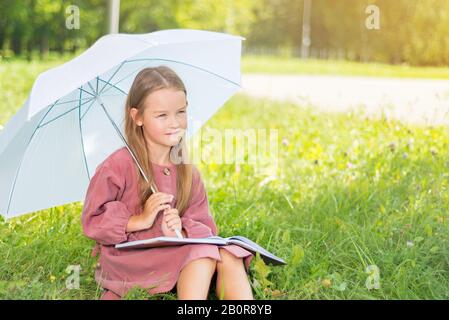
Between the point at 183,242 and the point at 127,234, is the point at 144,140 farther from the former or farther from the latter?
the point at 183,242

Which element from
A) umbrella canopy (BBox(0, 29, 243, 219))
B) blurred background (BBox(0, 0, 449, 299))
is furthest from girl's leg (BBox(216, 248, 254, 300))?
umbrella canopy (BBox(0, 29, 243, 219))

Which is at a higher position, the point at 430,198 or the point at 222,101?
the point at 222,101

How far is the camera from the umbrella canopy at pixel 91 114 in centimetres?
254

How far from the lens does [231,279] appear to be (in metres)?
2.39

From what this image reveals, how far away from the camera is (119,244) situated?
248cm

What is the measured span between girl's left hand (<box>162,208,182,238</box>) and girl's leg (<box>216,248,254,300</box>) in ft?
0.63

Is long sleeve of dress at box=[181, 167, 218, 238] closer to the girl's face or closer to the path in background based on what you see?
the girl's face

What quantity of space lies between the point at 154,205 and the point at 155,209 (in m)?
0.02

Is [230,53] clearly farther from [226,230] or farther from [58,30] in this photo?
[58,30]

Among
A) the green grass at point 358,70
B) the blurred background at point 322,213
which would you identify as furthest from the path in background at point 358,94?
the green grass at point 358,70

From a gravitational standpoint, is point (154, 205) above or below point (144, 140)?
below

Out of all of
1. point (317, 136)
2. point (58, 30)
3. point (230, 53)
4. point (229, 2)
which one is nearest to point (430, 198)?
point (230, 53)

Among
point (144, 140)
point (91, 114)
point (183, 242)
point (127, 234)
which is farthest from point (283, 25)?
point (183, 242)

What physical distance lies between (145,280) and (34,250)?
2.18 ft
